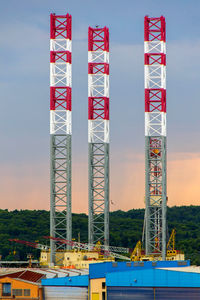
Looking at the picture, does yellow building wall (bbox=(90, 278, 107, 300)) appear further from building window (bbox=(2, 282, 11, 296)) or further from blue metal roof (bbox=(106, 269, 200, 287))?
building window (bbox=(2, 282, 11, 296))

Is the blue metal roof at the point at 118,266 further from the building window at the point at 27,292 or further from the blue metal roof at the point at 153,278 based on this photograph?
the building window at the point at 27,292

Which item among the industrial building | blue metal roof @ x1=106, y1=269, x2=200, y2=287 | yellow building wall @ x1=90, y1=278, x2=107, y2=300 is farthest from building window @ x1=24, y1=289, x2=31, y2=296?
blue metal roof @ x1=106, y1=269, x2=200, y2=287

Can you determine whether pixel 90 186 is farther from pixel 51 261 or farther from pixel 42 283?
pixel 42 283

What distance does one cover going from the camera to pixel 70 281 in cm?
9875

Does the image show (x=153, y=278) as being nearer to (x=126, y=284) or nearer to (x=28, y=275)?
(x=126, y=284)

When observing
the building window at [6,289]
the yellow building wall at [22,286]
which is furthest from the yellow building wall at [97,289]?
the building window at [6,289]

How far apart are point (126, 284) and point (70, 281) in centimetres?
862

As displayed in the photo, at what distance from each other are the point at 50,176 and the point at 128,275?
5123 cm

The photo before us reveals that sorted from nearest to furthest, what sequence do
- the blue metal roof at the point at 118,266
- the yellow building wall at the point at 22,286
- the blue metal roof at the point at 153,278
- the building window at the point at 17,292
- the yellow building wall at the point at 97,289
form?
the blue metal roof at the point at 153,278 → the yellow building wall at the point at 97,289 → the blue metal roof at the point at 118,266 → the yellow building wall at the point at 22,286 → the building window at the point at 17,292

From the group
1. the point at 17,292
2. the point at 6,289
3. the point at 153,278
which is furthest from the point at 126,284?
the point at 6,289

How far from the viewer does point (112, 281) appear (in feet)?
309

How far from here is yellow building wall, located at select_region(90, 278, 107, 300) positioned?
96125mm

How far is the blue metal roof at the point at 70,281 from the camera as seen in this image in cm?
9794

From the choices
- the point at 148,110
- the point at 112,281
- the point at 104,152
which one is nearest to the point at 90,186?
the point at 104,152
